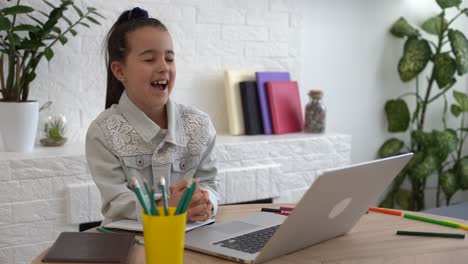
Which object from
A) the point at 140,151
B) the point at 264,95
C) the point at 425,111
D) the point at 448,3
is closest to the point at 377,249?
the point at 140,151

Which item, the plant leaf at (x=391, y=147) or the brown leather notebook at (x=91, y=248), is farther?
the plant leaf at (x=391, y=147)

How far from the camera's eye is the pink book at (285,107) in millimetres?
2918

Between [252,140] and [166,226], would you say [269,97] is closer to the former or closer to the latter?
[252,140]

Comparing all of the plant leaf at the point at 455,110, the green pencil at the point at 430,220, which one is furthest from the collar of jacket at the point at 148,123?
the plant leaf at the point at 455,110

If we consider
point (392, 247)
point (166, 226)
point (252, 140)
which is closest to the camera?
point (166, 226)

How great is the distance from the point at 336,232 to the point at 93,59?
164 cm

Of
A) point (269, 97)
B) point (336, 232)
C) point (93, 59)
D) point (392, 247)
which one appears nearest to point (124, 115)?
point (336, 232)

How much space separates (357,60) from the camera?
341 cm

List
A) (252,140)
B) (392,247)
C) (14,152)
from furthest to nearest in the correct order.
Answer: (252,140)
(14,152)
(392,247)

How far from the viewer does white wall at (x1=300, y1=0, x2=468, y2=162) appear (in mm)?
3236

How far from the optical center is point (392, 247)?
1.17 m

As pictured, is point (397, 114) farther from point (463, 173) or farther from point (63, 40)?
point (63, 40)

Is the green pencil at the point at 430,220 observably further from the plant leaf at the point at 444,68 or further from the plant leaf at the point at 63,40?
the plant leaf at the point at 444,68

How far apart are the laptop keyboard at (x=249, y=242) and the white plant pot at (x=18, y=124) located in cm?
133
